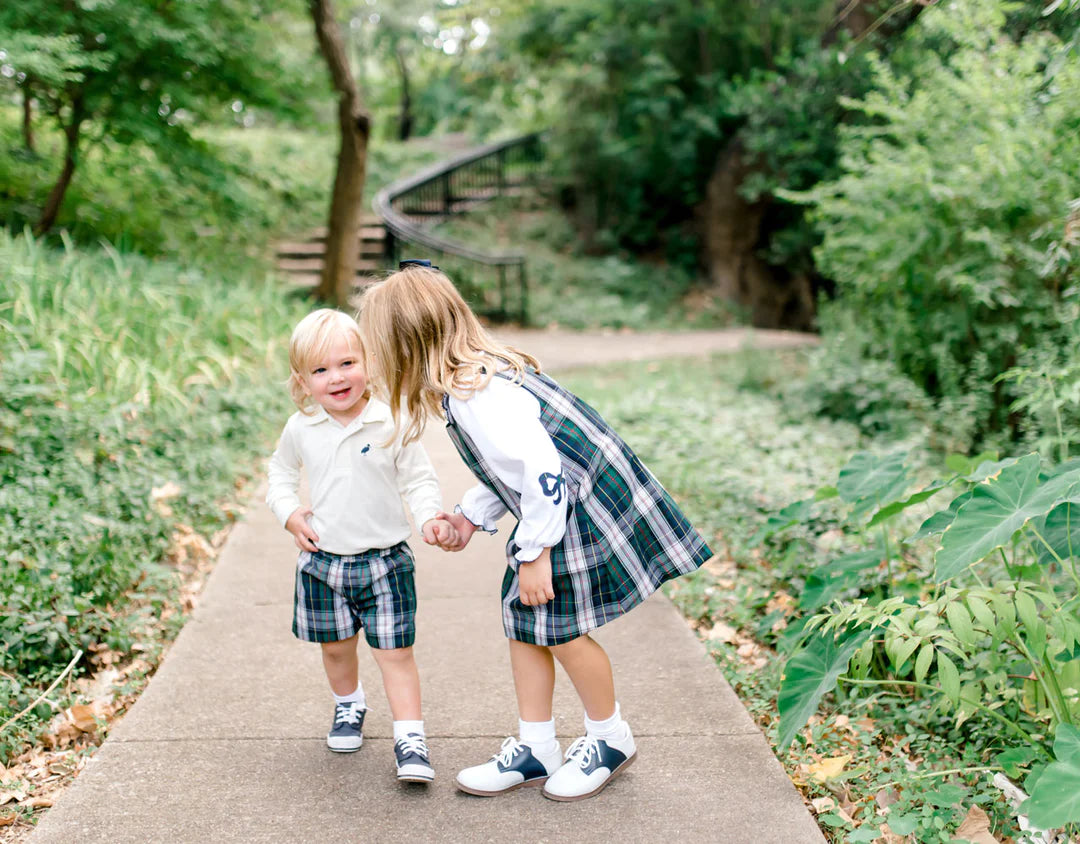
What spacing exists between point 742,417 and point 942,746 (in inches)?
189

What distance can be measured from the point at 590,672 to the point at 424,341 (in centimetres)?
103

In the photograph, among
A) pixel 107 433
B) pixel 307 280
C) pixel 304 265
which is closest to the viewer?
pixel 107 433

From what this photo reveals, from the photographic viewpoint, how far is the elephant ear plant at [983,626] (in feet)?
7.59

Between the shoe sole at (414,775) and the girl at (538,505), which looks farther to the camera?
the shoe sole at (414,775)

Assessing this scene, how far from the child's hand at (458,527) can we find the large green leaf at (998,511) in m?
1.24

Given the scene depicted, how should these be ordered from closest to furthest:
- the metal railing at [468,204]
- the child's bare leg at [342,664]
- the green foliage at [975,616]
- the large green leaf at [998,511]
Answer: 1. the large green leaf at [998,511]
2. the green foliage at [975,616]
3. the child's bare leg at [342,664]
4. the metal railing at [468,204]

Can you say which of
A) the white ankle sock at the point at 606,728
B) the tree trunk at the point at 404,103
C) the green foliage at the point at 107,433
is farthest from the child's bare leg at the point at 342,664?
the tree trunk at the point at 404,103

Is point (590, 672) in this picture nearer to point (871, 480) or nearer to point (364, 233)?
point (871, 480)

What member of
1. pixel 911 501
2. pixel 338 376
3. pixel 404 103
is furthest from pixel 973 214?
pixel 404 103

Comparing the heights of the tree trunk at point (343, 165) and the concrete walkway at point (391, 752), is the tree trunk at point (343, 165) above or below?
above

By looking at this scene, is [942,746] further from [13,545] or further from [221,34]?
[221,34]

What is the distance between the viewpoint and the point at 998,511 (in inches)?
95.1

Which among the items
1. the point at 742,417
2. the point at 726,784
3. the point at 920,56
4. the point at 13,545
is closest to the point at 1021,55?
the point at 742,417

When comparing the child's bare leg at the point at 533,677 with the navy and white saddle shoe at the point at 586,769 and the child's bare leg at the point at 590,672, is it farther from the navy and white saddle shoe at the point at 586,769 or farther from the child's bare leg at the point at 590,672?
the navy and white saddle shoe at the point at 586,769
